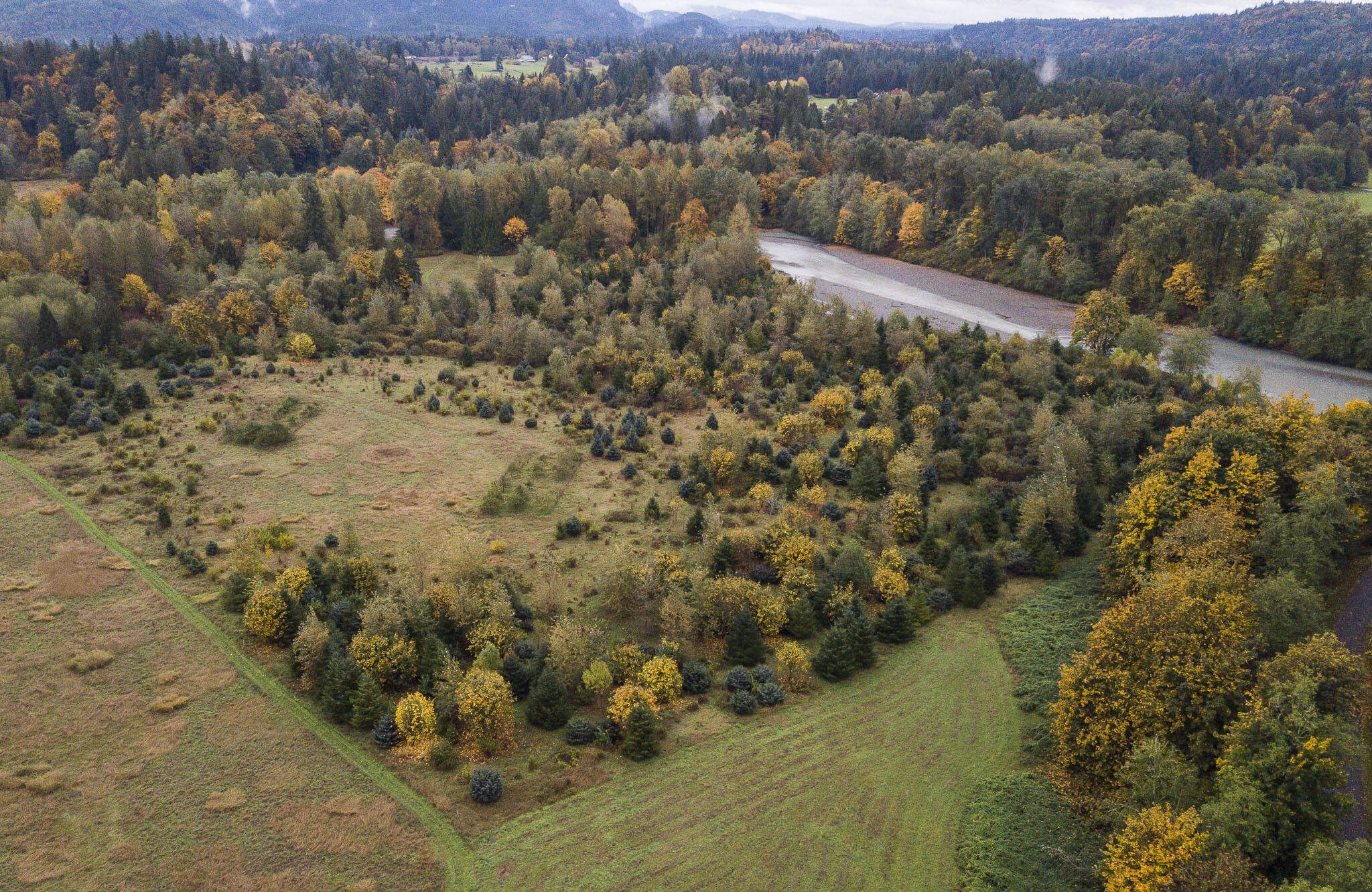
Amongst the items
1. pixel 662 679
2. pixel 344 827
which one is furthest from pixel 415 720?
pixel 662 679

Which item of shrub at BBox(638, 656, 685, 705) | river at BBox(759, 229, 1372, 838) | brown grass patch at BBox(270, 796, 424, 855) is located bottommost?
brown grass patch at BBox(270, 796, 424, 855)

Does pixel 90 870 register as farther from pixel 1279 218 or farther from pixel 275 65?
pixel 275 65

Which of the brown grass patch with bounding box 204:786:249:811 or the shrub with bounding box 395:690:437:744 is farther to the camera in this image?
the shrub with bounding box 395:690:437:744

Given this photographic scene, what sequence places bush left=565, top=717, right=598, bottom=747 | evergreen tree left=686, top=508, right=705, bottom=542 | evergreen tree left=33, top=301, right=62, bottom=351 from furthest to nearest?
evergreen tree left=33, top=301, right=62, bottom=351, evergreen tree left=686, top=508, right=705, bottom=542, bush left=565, top=717, right=598, bottom=747

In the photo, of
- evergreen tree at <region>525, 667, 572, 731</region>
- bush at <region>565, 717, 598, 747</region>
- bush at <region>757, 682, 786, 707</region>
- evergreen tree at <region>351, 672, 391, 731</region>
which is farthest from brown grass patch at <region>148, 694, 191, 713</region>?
bush at <region>757, 682, 786, 707</region>

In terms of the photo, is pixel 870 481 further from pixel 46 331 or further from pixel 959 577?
pixel 46 331

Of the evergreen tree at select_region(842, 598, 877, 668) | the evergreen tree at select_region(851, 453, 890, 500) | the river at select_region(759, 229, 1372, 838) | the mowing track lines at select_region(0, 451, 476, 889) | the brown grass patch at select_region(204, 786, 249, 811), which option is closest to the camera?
the mowing track lines at select_region(0, 451, 476, 889)

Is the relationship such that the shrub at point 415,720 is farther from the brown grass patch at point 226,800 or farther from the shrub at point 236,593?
the shrub at point 236,593

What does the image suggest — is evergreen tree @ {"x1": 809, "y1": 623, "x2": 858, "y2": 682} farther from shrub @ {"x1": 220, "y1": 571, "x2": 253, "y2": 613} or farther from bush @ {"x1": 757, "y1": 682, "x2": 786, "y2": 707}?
shrub @ {"x1": 220, "y1": 571, "x2": 253, "y2": 613}
